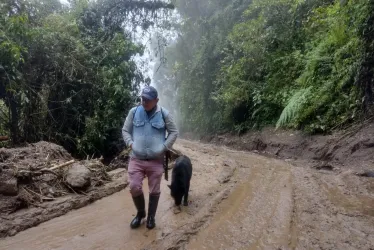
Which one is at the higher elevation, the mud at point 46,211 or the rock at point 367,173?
the rock at point 367,173

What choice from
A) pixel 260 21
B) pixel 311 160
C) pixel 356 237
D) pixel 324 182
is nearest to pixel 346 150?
pixel 311 160

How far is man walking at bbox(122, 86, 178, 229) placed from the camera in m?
4.12

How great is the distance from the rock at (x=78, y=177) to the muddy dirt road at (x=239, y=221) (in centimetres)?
46

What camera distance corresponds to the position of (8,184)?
182 inches

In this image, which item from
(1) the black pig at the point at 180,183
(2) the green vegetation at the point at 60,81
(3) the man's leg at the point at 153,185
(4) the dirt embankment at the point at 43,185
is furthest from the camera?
(2) the green vegetation at the point at 60,81

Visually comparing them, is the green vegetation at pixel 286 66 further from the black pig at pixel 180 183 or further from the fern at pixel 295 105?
the black pig at pixel 180 183

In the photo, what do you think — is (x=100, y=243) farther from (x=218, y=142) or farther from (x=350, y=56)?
(x=218, y=142)

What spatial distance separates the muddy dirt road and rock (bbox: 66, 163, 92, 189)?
1.52 feet

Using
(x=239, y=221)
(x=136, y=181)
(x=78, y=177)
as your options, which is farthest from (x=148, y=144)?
(x=78, y=177)

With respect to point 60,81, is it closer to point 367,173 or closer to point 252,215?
point 252,215

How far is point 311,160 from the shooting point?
8.73 m

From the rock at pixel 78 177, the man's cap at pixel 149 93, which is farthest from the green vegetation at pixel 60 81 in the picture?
the man's cap at pixel 149 93

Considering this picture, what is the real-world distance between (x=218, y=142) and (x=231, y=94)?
3.78 meters

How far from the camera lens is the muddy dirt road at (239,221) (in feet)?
11.9
